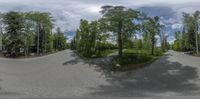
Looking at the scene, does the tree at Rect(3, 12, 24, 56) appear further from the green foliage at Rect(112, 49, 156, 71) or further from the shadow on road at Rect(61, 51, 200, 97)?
the shadow on road at Rect(61, 51, 200, 97)

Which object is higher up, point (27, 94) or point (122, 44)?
point (122, 44)

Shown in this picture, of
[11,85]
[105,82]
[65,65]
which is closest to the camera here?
[11,85]

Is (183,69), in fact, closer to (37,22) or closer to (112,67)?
(112,67)

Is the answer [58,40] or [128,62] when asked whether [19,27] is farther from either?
[58,40]

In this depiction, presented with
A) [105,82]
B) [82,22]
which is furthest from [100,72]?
[82,22]

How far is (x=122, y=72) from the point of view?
32.6 metres

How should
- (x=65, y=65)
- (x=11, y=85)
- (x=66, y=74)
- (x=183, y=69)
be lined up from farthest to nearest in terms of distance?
(x=65, y=65), (x=183, y=69), (x=66, y=74), (x=11, y=85)

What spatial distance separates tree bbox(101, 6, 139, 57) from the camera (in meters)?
38.2

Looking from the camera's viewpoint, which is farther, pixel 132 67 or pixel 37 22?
pixel 37 22

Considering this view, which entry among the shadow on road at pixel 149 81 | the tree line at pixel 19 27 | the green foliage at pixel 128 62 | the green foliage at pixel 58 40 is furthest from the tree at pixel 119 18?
the green foliage at pixel 58 40

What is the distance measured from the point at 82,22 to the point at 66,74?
1146 inches

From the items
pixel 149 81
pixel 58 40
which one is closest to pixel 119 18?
pixel 149 81

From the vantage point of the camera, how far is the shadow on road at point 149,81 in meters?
23.4

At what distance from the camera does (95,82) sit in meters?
27.4
